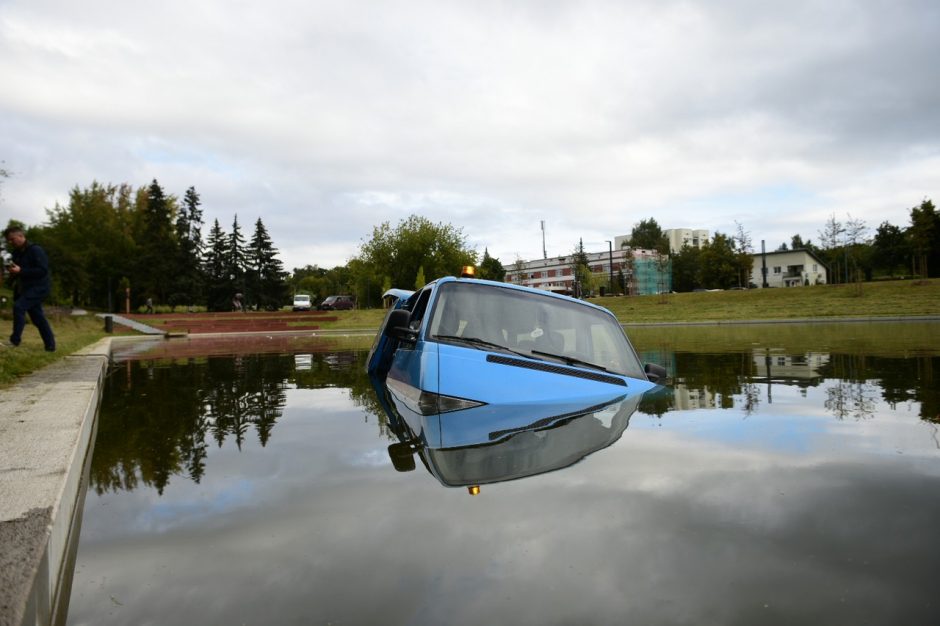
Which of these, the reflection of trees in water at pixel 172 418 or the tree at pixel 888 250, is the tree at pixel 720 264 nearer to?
the tree at pixel 888 250

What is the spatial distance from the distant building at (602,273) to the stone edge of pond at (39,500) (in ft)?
Result: 275

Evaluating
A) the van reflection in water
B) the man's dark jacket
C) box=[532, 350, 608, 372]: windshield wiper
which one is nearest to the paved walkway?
the man's dark jacket

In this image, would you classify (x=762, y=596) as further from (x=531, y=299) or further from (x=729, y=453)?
(x=531, y=299)

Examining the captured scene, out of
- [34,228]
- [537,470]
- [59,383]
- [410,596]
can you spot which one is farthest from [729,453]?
[34,228]

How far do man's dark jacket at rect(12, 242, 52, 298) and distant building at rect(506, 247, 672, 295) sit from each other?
79.6 meters

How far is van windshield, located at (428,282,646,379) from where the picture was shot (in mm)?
5570

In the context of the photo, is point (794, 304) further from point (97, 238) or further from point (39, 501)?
point (97, 238)

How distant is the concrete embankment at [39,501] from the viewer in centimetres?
184

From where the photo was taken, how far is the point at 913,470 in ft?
12.0

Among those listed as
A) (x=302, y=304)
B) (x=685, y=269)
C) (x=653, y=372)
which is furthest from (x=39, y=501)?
(x=685, y=269)

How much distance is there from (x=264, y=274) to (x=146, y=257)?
19.7m

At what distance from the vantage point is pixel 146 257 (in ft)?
240

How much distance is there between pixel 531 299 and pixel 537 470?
8.82 ft

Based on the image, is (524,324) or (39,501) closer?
(39,501)
